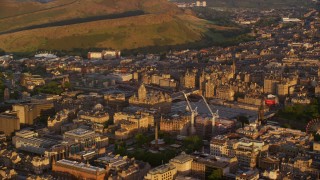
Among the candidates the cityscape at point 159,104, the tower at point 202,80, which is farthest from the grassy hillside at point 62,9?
the tower at point 202,80

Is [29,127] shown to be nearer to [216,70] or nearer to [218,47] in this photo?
[216,70]

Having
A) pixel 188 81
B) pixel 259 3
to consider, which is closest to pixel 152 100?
pixel 188 81

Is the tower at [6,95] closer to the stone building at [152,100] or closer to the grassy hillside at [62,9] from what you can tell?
the stone building at [152,100]

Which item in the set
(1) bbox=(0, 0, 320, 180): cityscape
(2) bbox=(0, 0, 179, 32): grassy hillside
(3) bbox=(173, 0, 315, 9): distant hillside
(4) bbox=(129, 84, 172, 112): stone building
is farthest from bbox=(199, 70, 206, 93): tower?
(3) bbox=(173, 0, 315, 9): distant hillside

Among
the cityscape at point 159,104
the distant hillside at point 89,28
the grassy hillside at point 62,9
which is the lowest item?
the cityscape at point 159,104

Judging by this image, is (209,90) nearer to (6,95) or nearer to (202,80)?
(202,80)

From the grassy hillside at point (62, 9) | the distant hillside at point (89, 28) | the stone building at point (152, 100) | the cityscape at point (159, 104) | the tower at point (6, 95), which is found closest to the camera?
the cityscape at point (159, 104)

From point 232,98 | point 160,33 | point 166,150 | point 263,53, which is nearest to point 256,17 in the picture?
point 160,33
